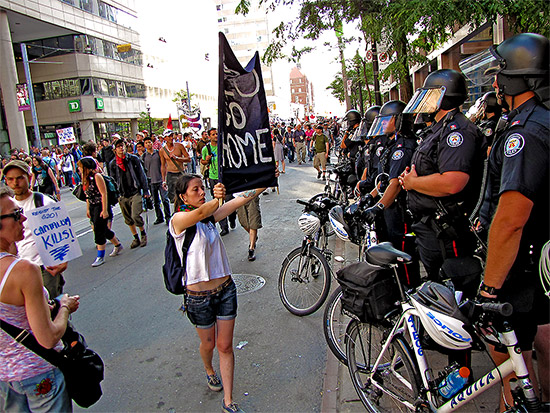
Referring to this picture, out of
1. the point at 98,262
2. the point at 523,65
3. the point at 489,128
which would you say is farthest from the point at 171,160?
the point at 523,65

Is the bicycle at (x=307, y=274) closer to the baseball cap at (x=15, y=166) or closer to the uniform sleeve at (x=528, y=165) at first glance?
the uniform sleeve at (x=528, y=165)

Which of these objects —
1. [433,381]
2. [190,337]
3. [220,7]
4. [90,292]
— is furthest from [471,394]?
[220,7]

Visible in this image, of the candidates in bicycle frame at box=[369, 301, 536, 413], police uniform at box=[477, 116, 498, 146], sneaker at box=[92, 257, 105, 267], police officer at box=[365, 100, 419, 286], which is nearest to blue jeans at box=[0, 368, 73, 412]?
bicycle frame at box=[369, 301, 536, 413]

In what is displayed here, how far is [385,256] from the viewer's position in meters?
2.88

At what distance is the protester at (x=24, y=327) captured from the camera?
88.0 inches

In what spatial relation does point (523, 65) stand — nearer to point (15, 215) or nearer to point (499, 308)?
point (499, 308)

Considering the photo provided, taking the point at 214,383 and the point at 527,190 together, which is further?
the point at 214,383

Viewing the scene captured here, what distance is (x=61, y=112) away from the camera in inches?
1667

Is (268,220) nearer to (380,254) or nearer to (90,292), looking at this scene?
(90,292)

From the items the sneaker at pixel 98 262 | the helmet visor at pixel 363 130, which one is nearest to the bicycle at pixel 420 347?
the helmet visor at pixel 363 130

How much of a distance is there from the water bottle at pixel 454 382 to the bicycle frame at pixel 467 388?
0.10ft

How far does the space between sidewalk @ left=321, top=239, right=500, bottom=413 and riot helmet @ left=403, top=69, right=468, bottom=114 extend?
2.10 meters

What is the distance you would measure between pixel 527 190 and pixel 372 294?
1.17 m

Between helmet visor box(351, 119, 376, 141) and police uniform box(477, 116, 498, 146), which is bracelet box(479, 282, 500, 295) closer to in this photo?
police uniform box(477, 116, 498, 146)
